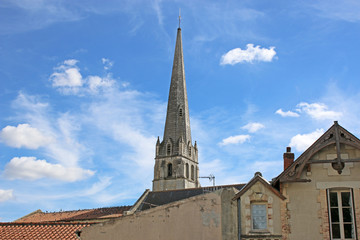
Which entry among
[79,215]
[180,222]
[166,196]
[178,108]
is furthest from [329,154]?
[178,108]

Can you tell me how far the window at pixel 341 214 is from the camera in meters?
12.4

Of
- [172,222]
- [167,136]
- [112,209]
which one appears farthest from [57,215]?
[172,222]

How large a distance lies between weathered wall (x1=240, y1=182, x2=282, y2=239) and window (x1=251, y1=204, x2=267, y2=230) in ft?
0.45

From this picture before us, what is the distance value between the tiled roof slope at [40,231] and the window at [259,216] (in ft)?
26.7

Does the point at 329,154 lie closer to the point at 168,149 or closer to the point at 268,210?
the point at 268,210

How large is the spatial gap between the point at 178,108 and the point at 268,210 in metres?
52.2

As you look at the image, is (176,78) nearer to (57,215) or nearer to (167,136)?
(167,136)

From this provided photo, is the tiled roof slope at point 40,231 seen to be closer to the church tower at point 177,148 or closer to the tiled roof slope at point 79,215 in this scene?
the tiled roof slope at point 79,215

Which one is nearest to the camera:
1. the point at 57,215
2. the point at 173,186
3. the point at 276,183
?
the point at 276,183

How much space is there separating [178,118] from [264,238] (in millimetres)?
51846

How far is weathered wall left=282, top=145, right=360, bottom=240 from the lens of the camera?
1253cm

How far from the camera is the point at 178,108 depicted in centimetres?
6494

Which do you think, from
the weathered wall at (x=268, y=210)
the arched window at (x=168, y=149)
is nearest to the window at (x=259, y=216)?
the weathered wall at (x=268, y=210)

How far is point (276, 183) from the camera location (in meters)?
13.4
